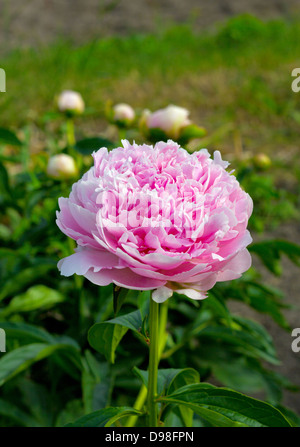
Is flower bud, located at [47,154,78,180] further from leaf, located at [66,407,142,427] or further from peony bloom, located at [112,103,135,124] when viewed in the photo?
leaf, located at [66,407,142,427]

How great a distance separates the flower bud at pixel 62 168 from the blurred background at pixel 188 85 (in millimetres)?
243

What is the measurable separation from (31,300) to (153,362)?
0.49 metres

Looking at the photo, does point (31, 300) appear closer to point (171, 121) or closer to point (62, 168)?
point (62, 168)

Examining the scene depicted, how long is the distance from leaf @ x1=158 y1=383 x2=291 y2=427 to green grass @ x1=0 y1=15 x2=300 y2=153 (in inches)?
57.5

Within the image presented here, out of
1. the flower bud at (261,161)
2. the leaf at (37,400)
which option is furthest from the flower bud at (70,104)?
the leaf at (37,400)

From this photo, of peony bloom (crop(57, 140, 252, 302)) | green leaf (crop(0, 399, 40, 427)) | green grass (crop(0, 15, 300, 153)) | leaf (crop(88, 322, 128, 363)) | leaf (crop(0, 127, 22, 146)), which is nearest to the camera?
peony bloom (crop(57, 140, 252, 302))

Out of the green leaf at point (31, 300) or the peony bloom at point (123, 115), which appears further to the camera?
the peony bloom at point (123, 115)

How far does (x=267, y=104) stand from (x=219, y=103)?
0.70 feet

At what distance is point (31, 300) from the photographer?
1.03 metres

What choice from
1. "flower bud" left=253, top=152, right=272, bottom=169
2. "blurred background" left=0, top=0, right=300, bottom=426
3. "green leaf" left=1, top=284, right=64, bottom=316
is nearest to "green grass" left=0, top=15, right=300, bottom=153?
"blurred background" left=0, top=0, right=300, bottom=426

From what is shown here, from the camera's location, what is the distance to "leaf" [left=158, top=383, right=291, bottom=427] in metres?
0.56

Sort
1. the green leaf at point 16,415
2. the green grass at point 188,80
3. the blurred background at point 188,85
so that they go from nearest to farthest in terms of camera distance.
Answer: the green leaf at point 16,415 → the blurred background at point 188,85 → the green grass at point 188,80

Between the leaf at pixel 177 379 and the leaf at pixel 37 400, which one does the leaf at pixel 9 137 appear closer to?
the leaf at pixel 37 400

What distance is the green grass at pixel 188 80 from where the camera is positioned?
2383mm
